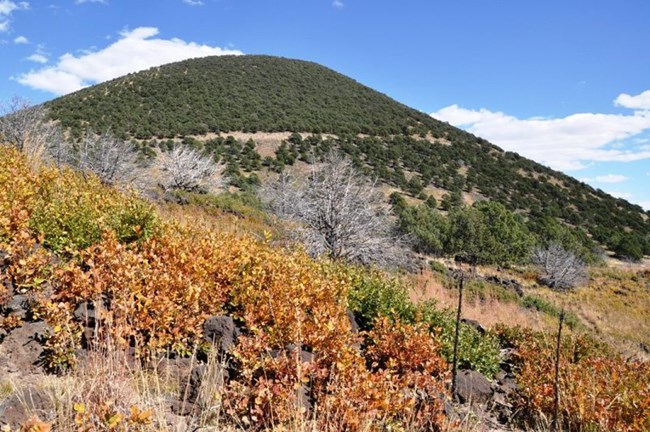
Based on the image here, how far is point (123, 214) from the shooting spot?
244 inches

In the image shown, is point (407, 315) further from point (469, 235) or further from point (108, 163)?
point (469, 235)

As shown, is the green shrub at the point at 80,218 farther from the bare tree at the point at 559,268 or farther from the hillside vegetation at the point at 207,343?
→ the bare tree at the point at 559,268

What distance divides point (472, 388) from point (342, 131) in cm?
4783

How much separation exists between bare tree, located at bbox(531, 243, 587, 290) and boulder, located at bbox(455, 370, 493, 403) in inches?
939

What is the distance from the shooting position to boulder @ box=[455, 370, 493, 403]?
558 cm

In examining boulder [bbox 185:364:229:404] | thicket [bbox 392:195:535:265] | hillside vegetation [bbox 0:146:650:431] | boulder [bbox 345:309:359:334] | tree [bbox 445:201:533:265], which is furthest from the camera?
tree [bbox 445:201:533:265]

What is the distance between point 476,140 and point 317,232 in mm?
52067

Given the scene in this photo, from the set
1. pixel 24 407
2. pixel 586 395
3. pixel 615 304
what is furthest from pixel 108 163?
pixel 615 304

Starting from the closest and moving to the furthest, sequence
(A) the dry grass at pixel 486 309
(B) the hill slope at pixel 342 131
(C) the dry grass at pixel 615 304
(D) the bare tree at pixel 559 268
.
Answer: (A) the dry grass at pixel 486 309, (C) the dry grass at pixel 615 304, (D) the bare tree at pixel 559 268, (B) the hill slope at pixel 342 131

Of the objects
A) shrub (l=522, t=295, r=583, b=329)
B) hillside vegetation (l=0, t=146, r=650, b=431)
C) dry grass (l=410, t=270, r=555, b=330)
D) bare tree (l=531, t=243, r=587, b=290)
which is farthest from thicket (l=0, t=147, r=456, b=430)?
bare tree (l=531, t=243, r=587, b=290)

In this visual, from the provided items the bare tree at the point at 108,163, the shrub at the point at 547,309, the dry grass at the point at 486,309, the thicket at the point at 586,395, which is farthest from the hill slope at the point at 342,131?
the thicket at the point at 586,395

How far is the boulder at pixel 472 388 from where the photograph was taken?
5582 mm

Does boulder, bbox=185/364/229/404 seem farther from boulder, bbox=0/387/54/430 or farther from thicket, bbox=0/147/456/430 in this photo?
boulder, bbox=0/387/54/430

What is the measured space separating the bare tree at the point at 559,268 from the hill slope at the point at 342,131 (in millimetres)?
10980
